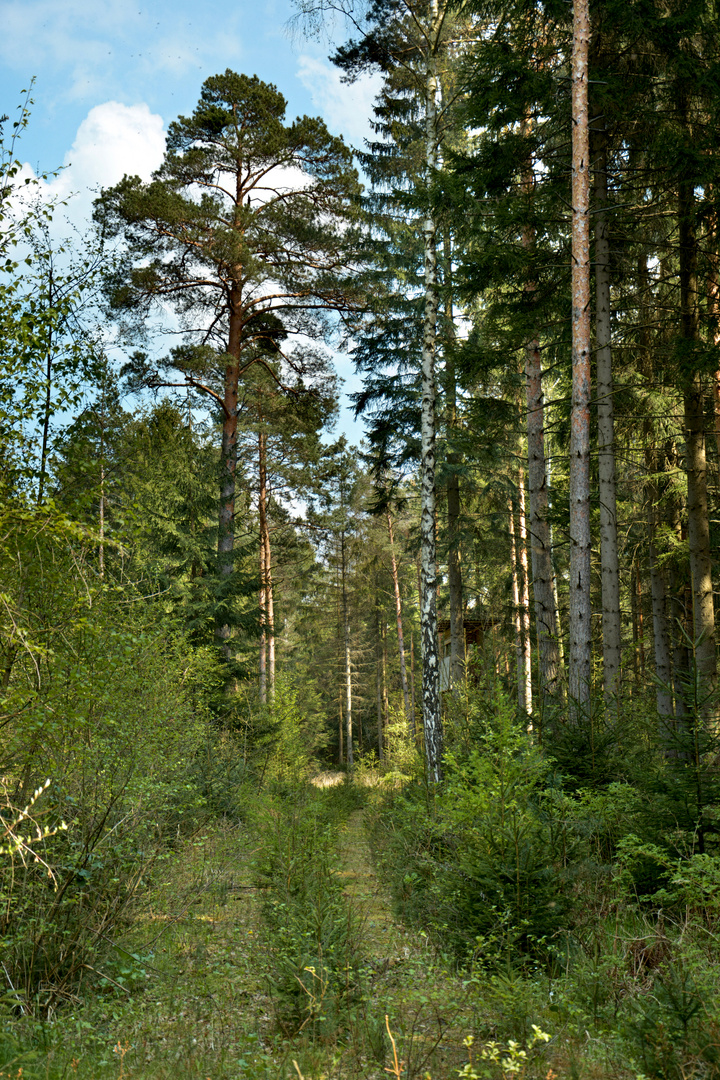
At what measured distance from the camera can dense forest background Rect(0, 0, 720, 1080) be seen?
4.74 metres

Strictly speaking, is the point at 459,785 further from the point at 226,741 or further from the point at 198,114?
the point at 198,114

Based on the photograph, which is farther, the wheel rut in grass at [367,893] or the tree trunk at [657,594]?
the tree trunk at [657,594]

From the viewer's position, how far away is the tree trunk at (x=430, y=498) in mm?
10227

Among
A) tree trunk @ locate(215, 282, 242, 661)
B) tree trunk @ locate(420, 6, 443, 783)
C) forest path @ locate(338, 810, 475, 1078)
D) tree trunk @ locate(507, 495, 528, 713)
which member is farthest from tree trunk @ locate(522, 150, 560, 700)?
tree trunk @ locate(215, 282, 242, 661)

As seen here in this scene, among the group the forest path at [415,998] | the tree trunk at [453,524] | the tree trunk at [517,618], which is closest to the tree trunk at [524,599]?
the tree trunk at [517,618]

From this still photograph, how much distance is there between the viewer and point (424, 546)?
438 inches

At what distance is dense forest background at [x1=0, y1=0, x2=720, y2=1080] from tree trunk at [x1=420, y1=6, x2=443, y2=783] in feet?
0.22

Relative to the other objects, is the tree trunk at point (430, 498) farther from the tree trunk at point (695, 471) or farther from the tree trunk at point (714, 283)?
the tree trunk at point (714, 283)

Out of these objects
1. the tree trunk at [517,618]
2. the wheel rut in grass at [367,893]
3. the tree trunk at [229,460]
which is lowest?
the wheel rut in grass at [367,893]

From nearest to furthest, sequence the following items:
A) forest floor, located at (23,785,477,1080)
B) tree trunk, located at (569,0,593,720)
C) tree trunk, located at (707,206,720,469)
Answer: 1. forest floor, located at (23,785,477,1080)
2. tree trunk, located at (569,0,593,720)
3. tree trunk, located at (707,206,720,469)

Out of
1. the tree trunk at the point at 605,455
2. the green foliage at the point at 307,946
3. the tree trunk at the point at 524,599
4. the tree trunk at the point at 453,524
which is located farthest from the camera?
the tree trunk at the point at 524,599

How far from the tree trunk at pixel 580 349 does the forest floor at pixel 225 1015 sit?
495 cm

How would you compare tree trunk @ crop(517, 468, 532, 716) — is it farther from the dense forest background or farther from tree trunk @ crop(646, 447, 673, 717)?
tree trunk @ crop(646, 447, 673, 717)

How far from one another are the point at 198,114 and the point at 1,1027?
17298 millimetres
